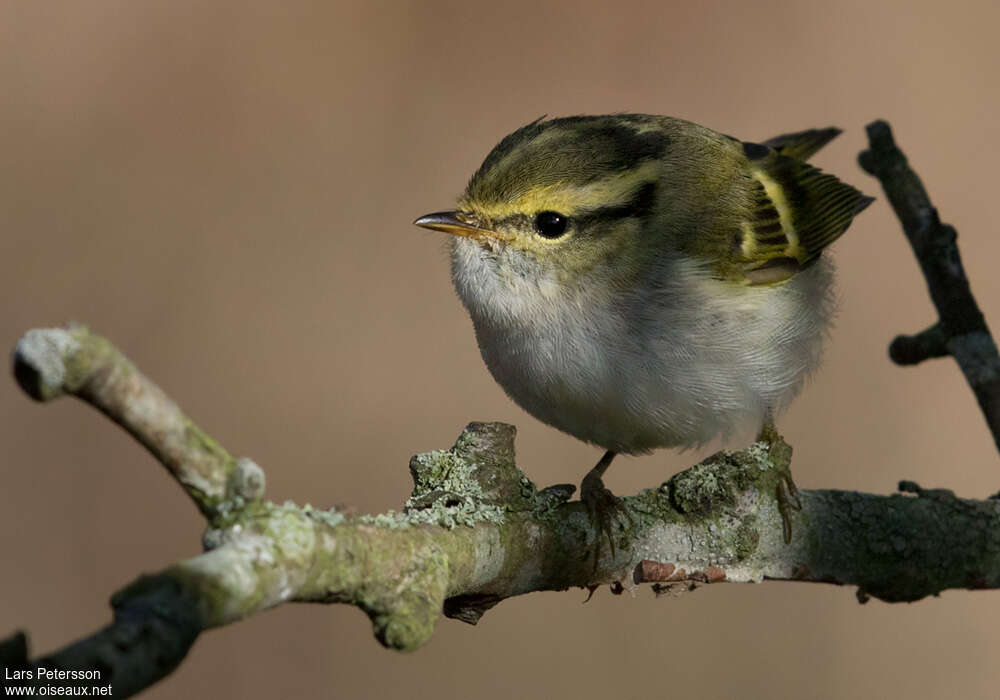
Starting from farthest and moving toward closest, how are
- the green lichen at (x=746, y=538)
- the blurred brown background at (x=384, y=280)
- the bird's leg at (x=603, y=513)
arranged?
the blurred brown background at (x=384, y=280) < the green lichen at (x=746, y=538) < the bird's leg at (x=603, y=513)

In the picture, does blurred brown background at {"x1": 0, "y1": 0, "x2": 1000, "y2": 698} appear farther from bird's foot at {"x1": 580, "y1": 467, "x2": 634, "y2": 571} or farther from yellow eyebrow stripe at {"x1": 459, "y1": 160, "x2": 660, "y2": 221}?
bird's foot at {"x1": 580, "y1": 467, "x2": 634, "y2": 571}

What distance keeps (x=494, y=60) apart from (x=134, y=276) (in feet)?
7.01

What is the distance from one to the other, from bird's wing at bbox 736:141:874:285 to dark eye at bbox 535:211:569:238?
1.85 feet

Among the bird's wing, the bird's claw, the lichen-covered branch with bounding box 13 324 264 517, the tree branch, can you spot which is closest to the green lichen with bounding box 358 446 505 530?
the tree branch

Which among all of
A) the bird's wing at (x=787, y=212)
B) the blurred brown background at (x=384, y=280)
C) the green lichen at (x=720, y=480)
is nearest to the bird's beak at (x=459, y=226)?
the bird's wing at (x=787, y=212)

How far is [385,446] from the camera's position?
5.07m

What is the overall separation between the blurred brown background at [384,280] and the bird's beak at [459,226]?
1.66 m

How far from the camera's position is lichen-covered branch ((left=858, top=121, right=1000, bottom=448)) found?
2.86 metres

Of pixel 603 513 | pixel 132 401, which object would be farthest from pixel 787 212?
pixel 132 401

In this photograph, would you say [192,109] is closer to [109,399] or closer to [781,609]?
[781,609]

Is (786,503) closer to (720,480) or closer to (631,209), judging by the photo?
(720,480)

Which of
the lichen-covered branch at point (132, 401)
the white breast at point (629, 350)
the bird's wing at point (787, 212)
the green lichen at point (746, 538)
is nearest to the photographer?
the lichen-covered branch at point (132, 401)

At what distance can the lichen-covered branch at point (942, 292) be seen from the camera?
2.86 m

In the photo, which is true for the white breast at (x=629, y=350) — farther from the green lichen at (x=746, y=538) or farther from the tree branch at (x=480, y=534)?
the green lichen at (x=746, y=538)
